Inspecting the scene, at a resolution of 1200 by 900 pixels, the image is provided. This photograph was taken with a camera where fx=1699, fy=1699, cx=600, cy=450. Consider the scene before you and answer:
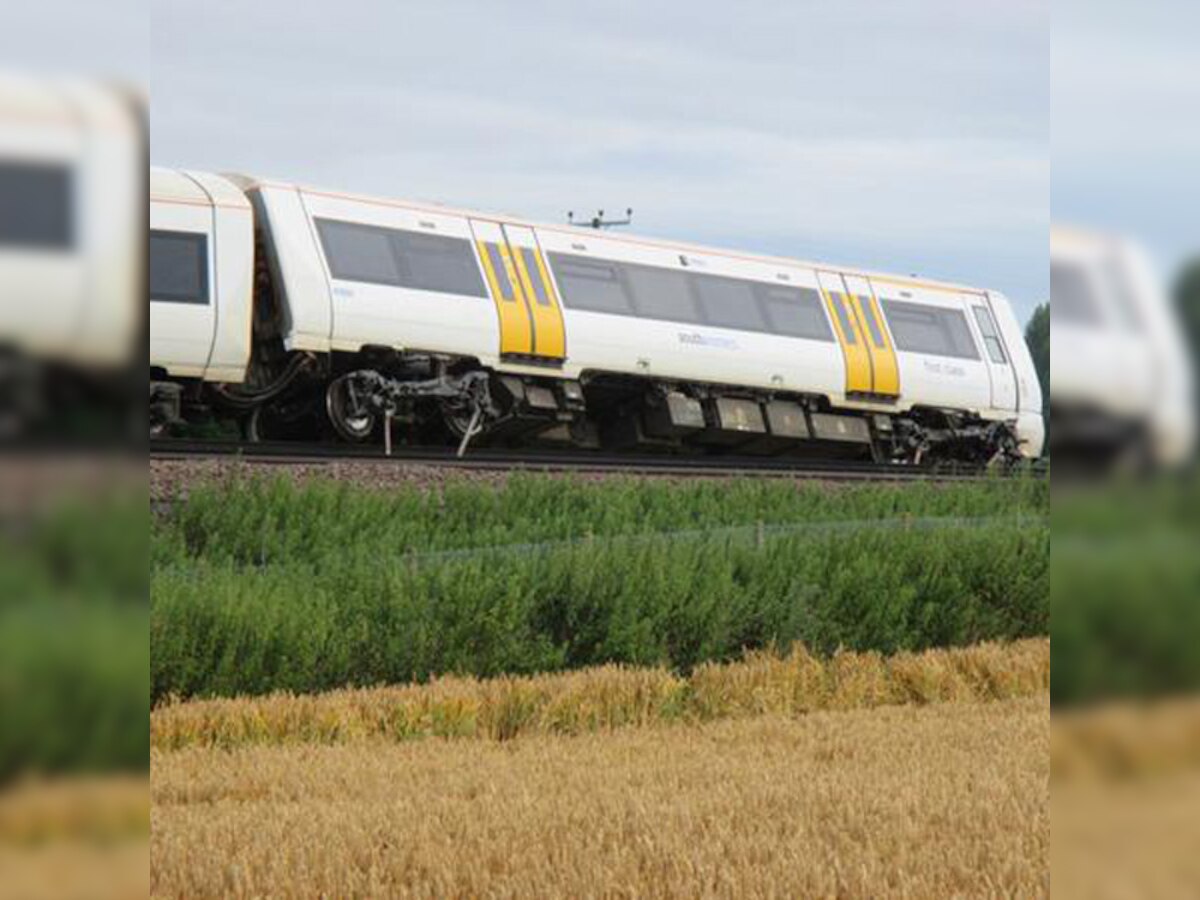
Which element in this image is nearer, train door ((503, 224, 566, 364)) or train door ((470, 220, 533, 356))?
train door ((470, 220, 533, 356))

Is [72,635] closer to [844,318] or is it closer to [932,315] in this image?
[844,318]

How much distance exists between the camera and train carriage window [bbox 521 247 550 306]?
17.9m

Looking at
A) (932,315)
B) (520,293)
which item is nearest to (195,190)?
(520,293)

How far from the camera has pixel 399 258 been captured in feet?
55.3

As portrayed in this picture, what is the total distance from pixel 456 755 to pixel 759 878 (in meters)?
4.05

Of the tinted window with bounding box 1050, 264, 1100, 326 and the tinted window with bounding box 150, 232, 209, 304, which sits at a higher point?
the tinted window with bounding box 150, 232, 209, 304

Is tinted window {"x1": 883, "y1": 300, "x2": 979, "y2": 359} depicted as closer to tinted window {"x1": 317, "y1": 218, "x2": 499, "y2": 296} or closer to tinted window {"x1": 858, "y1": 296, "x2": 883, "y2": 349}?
tinted window {"x1": 858, "y1": 296, "x2": 883, "y2": 349}

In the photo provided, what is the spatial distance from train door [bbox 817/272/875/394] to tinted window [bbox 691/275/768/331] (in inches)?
48.9

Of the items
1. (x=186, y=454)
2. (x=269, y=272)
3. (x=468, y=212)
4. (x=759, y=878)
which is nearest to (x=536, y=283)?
(x=468, y=212)

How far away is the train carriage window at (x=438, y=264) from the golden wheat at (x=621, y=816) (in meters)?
8.46

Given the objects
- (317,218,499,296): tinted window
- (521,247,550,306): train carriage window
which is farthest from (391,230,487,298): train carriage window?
(521,247,550,306): train carriage window

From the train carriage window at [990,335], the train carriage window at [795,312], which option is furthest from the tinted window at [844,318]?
the train carriage window at [990,335]

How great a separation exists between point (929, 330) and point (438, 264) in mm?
7463

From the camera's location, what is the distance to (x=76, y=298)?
1.22 meters
